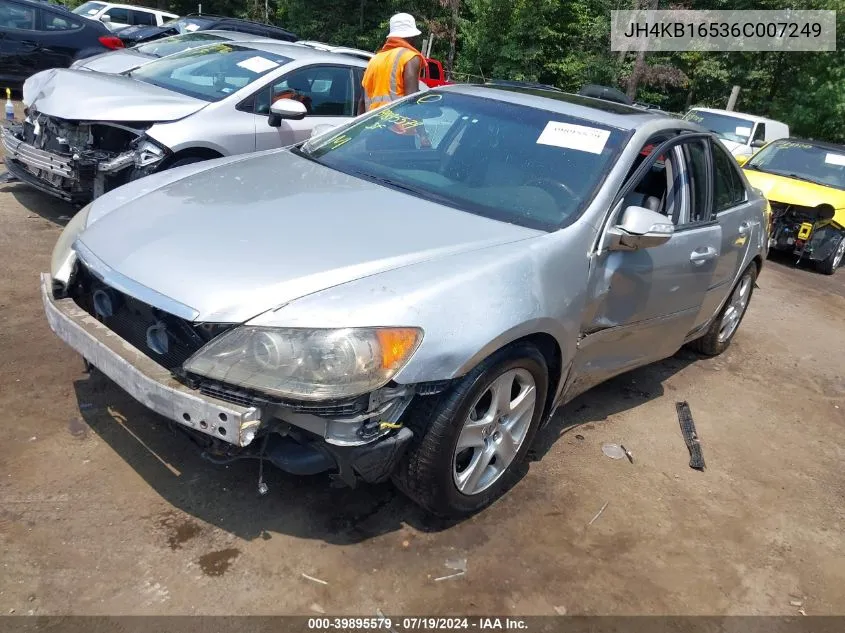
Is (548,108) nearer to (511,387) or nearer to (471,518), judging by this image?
(511,387)

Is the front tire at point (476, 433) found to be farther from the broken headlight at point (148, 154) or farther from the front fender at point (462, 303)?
the broken headlight at point (148, 154)

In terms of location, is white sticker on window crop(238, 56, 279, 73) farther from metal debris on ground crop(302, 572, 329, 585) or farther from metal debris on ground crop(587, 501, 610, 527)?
metal debris on ground crop(302, 572, 329, 585)

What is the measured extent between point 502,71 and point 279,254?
24262 millimetres

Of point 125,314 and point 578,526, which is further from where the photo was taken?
point 578,526

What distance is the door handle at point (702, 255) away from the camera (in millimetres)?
3912

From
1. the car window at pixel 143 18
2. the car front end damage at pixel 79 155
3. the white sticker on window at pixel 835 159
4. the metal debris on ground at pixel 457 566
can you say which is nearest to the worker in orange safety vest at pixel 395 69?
the car front end damage at pixel 79 155

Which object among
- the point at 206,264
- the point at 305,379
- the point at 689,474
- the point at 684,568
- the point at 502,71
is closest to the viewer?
the point at 305,379

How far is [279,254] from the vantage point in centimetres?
271

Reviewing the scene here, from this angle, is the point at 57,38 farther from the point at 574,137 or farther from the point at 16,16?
the point at 574,137

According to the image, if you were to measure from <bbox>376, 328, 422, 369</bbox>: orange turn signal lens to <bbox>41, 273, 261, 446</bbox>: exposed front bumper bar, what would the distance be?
455 mm


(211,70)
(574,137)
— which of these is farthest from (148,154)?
(574,137)

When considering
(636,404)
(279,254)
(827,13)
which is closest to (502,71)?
(827,13)

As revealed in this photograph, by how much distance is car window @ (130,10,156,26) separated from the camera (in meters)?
18.9

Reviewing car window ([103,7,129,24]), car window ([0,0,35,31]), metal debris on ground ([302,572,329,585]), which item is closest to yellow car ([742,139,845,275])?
metal debris on ground ([302,572,329,585])
